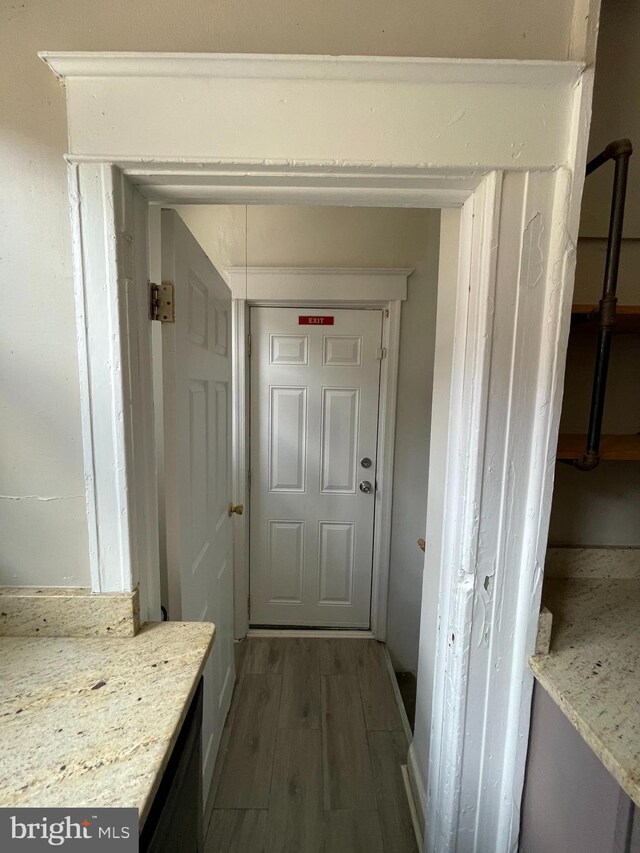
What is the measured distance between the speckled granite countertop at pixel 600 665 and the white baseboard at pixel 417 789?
29.7 inches

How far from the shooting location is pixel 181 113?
26.3 inches

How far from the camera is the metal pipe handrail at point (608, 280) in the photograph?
736 mm

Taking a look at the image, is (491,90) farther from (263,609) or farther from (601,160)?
(263,609)

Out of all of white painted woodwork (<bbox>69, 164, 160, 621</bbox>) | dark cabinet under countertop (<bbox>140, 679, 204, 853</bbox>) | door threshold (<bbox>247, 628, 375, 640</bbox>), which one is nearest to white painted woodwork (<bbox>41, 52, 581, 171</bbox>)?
white painted woodwork (<bbox>69, 164, 160, 621</bbox>)

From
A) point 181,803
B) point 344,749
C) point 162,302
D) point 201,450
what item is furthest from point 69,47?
point 344,749

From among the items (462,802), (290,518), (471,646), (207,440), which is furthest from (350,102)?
(290,518)

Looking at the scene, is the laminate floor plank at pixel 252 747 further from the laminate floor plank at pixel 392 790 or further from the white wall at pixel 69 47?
the white wall at pixel 69 47

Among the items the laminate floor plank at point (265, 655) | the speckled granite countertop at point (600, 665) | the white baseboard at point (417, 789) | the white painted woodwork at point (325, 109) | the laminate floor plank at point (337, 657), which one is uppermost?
the white painted woodwork at point (325, 109)

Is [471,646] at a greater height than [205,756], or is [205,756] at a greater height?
[471,646]

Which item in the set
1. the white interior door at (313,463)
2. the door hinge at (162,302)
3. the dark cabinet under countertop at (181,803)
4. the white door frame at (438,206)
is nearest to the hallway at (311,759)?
the white interior door at (313,463)

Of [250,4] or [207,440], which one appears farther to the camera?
[207,440]

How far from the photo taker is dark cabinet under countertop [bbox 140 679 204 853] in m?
0.57

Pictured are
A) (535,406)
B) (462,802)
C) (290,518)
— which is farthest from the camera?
(290,518)

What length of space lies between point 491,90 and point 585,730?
1206 millimetres
